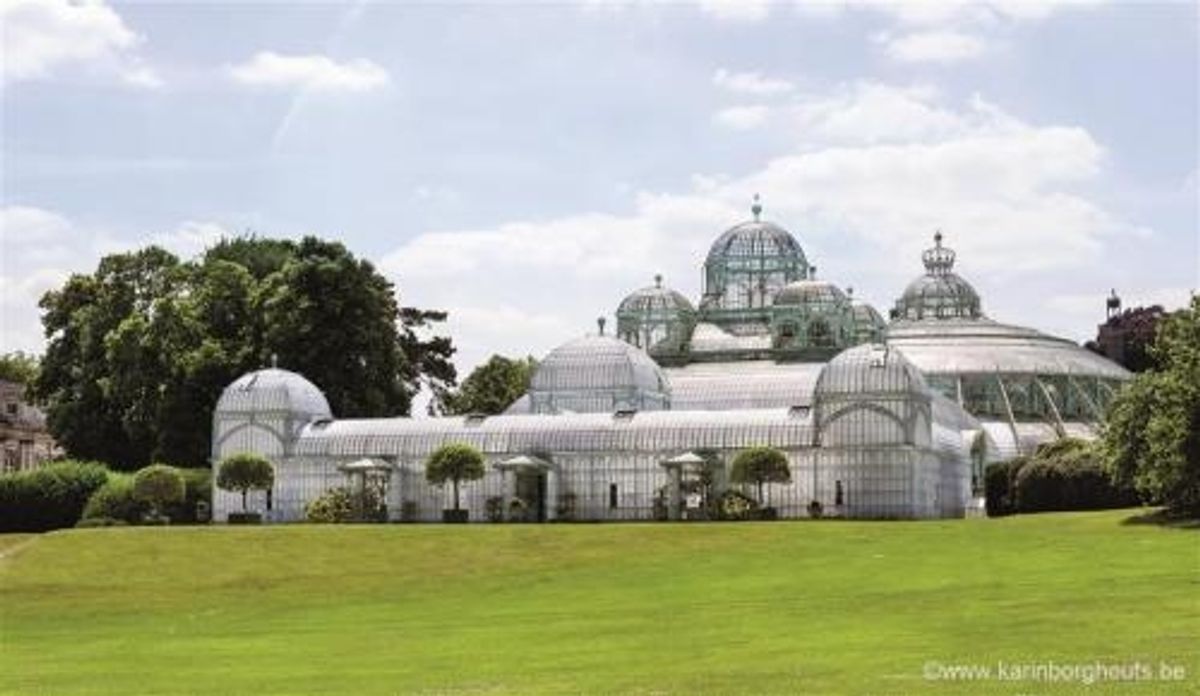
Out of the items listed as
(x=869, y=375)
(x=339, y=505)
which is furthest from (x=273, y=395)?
(x=869, y=375)

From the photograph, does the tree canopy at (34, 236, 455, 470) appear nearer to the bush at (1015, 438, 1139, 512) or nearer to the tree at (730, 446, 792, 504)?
the tree at (730, 446, 792, 504)

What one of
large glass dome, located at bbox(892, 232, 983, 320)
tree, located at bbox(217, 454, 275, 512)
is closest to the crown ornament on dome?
large glass dome, located at bbox(892, 232, 983, 320)

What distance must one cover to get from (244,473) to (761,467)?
21586 mm

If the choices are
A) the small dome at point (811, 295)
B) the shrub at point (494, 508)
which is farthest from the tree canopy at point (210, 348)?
the small dome at point (811, 295)

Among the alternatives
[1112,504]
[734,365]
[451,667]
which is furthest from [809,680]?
[734,365]

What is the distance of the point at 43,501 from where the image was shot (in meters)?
80.5

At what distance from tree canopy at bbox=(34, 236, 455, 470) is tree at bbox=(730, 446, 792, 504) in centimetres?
2450

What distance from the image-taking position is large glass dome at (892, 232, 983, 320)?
11906 centimetres

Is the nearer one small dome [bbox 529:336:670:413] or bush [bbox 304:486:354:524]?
bush [bbox 304:486:354:524]

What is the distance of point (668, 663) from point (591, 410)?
59.4m

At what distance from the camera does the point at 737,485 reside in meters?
74.5

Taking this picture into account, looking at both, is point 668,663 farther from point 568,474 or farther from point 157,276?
point 157,276

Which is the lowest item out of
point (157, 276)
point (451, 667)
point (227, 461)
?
point (451, 667)

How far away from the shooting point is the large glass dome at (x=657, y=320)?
106m
